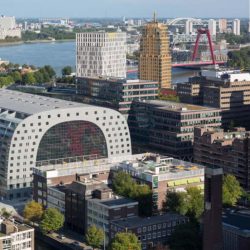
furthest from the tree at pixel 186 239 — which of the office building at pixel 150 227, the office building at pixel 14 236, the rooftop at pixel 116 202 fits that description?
the office building at pixel 14 236

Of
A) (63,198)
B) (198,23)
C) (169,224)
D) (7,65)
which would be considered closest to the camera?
(169,224)

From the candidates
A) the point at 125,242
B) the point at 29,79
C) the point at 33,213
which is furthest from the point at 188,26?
the point at 125,242

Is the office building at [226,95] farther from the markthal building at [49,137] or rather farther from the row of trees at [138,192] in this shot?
the row of trees at [138,192]

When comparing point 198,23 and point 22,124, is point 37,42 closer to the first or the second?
point 198,23

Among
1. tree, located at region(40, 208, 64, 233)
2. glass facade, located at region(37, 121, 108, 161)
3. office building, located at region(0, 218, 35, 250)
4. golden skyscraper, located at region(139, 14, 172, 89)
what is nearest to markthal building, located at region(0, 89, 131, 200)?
glass facade, located at region(37, 121, 108, 161)

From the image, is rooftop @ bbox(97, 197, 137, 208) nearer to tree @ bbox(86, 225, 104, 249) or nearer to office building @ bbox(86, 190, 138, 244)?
office building @ bbox(86, 190, 138, 244)

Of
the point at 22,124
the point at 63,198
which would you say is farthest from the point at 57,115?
the point at 63,198

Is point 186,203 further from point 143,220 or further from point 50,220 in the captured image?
point 50,220
